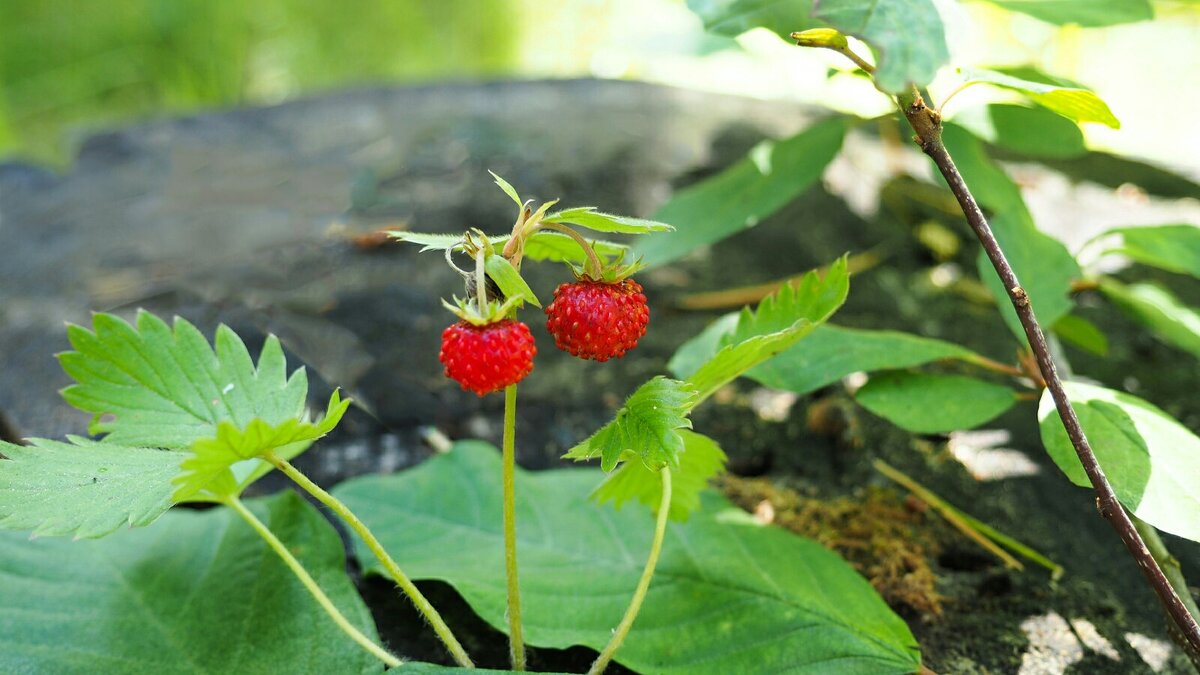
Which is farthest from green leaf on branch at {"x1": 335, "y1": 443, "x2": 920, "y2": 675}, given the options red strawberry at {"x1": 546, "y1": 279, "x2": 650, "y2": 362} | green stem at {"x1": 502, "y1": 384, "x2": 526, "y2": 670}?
red strawberry at {"x1": 546, "y1": 279, "x2": 650, "y2": 362}

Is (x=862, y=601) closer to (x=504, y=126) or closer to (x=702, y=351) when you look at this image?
(x=702, y=351)

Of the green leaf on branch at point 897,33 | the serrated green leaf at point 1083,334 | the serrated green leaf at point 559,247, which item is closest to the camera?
the green leaf on branch at point 897,33

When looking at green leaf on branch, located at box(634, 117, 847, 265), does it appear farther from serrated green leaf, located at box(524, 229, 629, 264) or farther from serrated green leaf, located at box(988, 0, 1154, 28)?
serrated green leaf, located at box(524, 229, 629, 264)

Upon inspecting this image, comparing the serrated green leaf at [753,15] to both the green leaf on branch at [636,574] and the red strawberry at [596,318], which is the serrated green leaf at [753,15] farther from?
the green leaf on branch at [636,574]

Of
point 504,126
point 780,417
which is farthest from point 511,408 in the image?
point 504,126

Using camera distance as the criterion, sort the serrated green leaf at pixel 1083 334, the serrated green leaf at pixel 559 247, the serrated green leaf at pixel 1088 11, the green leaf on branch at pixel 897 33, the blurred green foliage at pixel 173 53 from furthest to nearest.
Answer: the blurred green foliage at pixel 173 53 < the serrated green leaf at pixel 1083 334 < the serrated green leaf at pixel 1088 11 < the serrated green leaf at pixel 559 247 < the green leaf on branch at pixel 897 33

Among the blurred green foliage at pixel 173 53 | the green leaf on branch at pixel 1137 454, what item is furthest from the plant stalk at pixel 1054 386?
the blurred green foliage at pixel 173 53
